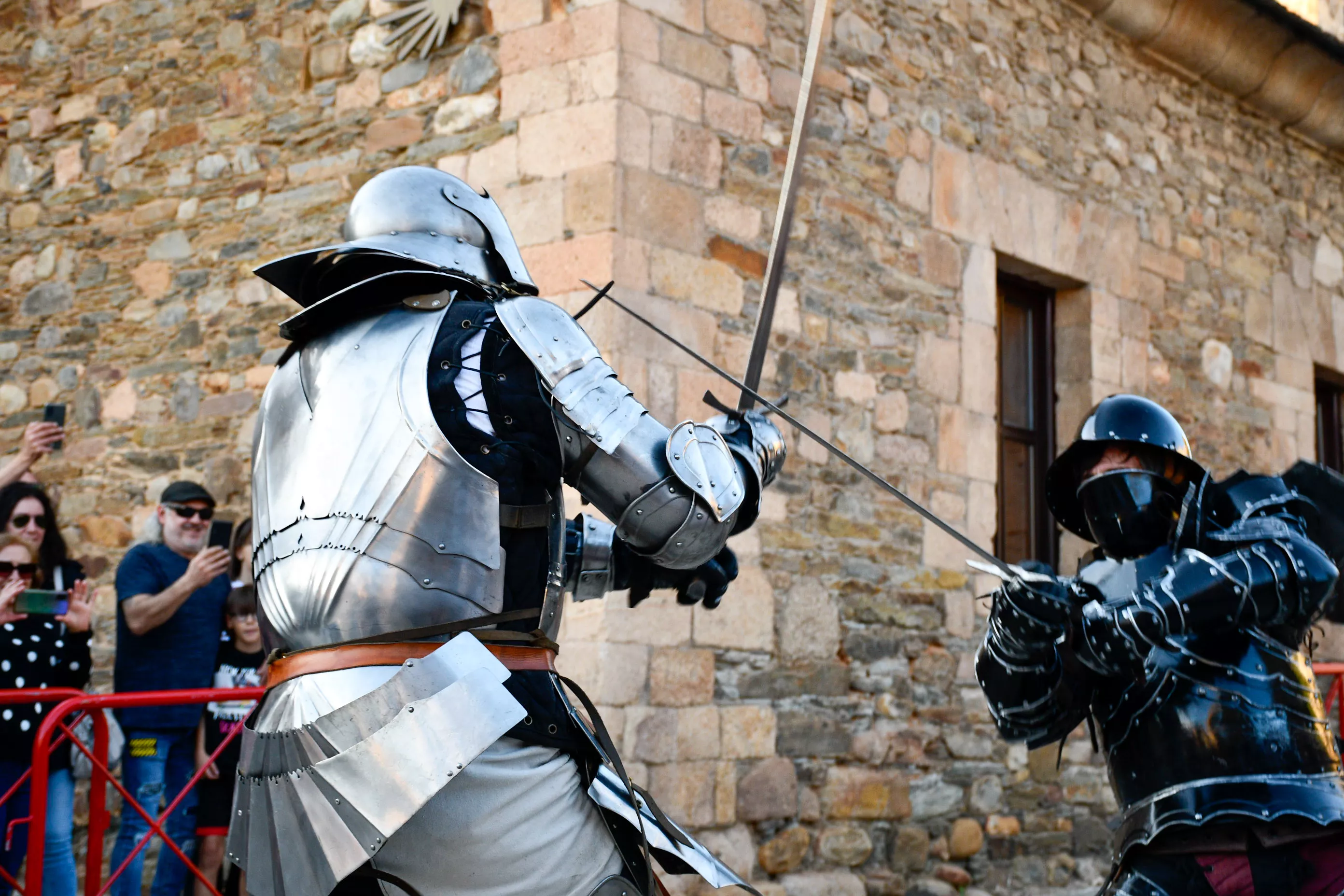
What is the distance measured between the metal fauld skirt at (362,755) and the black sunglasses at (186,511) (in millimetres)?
3102

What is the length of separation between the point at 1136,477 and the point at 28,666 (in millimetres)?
3251

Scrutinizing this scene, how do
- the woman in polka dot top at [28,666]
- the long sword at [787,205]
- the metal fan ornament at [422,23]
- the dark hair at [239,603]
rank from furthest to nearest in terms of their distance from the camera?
the metal fan ornament at [422,23] < the dark hair at [239,603] < the woman in polka dot top at [28,666] < the long sword at [787,205]

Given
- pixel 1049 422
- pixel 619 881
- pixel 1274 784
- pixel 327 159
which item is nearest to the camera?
pixel 619 881

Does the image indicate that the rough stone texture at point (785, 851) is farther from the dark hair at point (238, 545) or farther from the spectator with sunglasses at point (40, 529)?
the spectator with sunglasses at point (40, 529)

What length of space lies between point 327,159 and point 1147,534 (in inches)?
158

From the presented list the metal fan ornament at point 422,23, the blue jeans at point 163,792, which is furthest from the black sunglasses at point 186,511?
the metal fan ornament at point 422,23

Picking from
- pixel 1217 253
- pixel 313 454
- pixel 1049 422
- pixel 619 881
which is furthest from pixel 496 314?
pixel 1217 253

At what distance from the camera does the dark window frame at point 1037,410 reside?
7.19 meters

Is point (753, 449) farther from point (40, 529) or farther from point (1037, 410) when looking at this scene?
point (1037, 410)

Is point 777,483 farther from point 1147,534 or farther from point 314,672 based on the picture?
point 314,672

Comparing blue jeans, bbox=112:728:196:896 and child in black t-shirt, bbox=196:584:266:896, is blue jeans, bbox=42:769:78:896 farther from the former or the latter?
child in black t-shirt, bbox=196:584:266:896

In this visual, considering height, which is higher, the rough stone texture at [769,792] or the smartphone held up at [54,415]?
the smartphone held up at [54,415]

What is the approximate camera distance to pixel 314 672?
235 cm

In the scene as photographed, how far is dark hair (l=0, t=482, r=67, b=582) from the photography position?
15.5 ft
